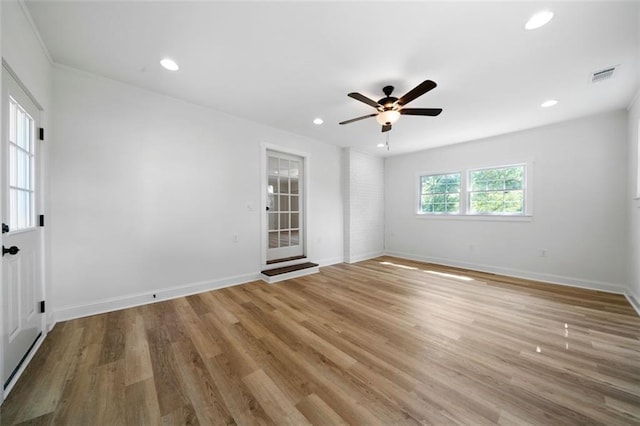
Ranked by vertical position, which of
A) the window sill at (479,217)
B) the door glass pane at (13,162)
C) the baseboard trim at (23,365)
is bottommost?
the baseboard trim at (23,365)

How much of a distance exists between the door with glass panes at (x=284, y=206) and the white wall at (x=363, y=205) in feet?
3.92

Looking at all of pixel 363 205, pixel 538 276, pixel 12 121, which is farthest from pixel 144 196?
pixel 538 276

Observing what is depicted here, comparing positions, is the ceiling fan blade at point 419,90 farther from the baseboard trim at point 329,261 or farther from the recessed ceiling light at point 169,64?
the baseboard trim at point 329,261

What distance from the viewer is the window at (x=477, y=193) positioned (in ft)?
13.9

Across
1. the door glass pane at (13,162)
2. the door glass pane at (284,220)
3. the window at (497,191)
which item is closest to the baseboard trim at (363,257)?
the door glass pane at (284,220)

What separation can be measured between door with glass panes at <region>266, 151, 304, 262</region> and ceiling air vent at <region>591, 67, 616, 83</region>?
4.01 m

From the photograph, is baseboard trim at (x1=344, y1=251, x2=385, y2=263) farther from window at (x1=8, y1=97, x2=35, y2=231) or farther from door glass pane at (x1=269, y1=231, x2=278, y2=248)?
window at (x1=8, y1=97, x2=35, y2=231)

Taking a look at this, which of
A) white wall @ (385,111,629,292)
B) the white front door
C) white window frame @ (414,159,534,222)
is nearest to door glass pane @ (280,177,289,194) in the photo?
the white front door

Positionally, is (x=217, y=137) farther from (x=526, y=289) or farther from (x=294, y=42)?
(x=526, y=289)

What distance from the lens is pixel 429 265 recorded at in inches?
199

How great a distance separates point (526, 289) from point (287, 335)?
12.2 feet

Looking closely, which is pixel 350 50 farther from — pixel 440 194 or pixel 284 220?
pixel 440 194

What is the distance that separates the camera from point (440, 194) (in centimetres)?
529

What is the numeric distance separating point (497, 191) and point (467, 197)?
51cm
